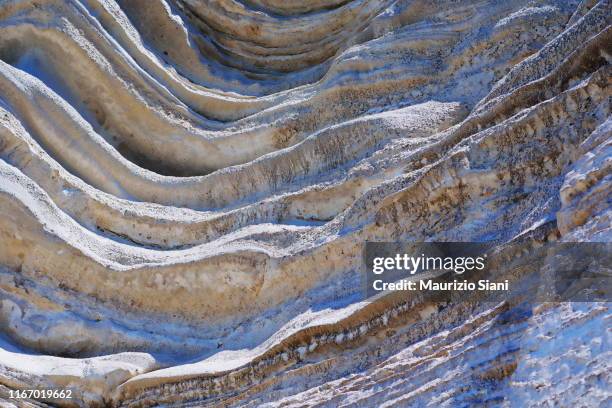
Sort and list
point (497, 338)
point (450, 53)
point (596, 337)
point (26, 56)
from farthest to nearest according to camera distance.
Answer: point (26, 56), point (450, 53), point (497, 338), point (596, 337)

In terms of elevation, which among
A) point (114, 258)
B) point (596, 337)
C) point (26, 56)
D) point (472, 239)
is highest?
point (26, 56)

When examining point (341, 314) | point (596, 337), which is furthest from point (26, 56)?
point (596, 337)

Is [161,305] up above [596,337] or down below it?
above

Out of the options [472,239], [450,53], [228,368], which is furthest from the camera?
[450,53]

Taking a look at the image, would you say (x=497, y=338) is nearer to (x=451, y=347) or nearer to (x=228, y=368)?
(x=451, y=347)

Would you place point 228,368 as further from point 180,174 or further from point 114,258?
point 180,174

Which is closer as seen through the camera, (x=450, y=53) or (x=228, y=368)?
(x=228, y=368)
